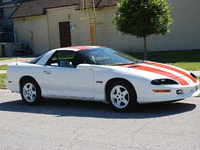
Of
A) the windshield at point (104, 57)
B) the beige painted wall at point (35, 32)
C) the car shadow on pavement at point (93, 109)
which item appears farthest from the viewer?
the beige painted wall at point (35, 32)

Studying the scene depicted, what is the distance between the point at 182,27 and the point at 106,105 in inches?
623

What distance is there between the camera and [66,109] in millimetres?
7766

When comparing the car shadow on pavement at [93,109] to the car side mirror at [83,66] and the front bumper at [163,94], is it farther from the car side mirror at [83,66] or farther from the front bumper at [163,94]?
the car side mirror at [83,66]

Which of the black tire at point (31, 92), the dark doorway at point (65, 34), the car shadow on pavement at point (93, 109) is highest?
the dark doorway at point (65, 34)

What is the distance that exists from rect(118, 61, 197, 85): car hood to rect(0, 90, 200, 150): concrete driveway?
595mm

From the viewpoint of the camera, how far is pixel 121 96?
688cm

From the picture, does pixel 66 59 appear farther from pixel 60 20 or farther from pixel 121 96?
pixel 60 20

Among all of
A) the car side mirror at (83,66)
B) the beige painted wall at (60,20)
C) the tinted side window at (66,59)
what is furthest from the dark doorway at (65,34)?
the car side mirror at (83,66)

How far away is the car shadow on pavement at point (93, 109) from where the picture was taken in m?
6.74

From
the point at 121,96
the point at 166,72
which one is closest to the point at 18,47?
the point at 121,96

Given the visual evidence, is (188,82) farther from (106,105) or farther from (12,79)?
(12,79)

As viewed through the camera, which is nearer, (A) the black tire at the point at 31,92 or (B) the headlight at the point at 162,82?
(B) the headlight at the point at 162,82

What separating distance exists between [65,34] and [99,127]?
23.1 m

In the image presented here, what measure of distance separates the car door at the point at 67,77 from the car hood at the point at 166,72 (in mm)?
913
